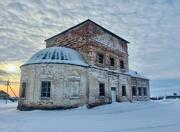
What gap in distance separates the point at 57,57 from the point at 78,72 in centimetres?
251

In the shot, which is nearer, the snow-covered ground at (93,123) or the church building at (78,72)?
the snow-covered ground at (93,123)

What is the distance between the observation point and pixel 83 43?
21094mm

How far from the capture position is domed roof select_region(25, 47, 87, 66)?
59.7 ft

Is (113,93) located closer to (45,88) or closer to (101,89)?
(101,89)

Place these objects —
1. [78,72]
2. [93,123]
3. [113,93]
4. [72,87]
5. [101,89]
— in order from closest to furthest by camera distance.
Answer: [93,123] < [72,87] < [78,72] < [101,89] < [113,93]

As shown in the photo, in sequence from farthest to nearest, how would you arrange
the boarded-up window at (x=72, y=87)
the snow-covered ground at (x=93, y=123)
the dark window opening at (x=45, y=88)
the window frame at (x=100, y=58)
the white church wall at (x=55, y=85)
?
the window frame at (x=100, y=58) < the boarded-up window at (x=72, y=87) < the dark window opening at (x=45, y=88) < the white church wall at (x=55, y=85) < the snow-covered ground at (x=93, y=123)

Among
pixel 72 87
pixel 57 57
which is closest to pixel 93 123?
pixel 72 87

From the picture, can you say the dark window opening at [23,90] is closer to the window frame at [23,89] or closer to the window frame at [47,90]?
the window frame at [23,89]

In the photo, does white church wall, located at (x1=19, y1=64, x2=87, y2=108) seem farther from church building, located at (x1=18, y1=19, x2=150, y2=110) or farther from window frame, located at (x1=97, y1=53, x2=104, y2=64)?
window frame, located at (x1=97, y1=53, x2=104, y2=64)

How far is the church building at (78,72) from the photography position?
17609 millimetres


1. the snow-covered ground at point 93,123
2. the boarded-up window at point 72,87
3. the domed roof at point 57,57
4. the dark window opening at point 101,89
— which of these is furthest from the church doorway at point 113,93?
the boarded-up window at point 72,87

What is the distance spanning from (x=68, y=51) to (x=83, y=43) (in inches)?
85.7

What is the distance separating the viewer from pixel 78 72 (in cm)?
1873

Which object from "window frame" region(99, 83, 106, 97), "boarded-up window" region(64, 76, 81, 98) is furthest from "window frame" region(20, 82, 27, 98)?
"window frame" region(99, 83, 106, 97)
